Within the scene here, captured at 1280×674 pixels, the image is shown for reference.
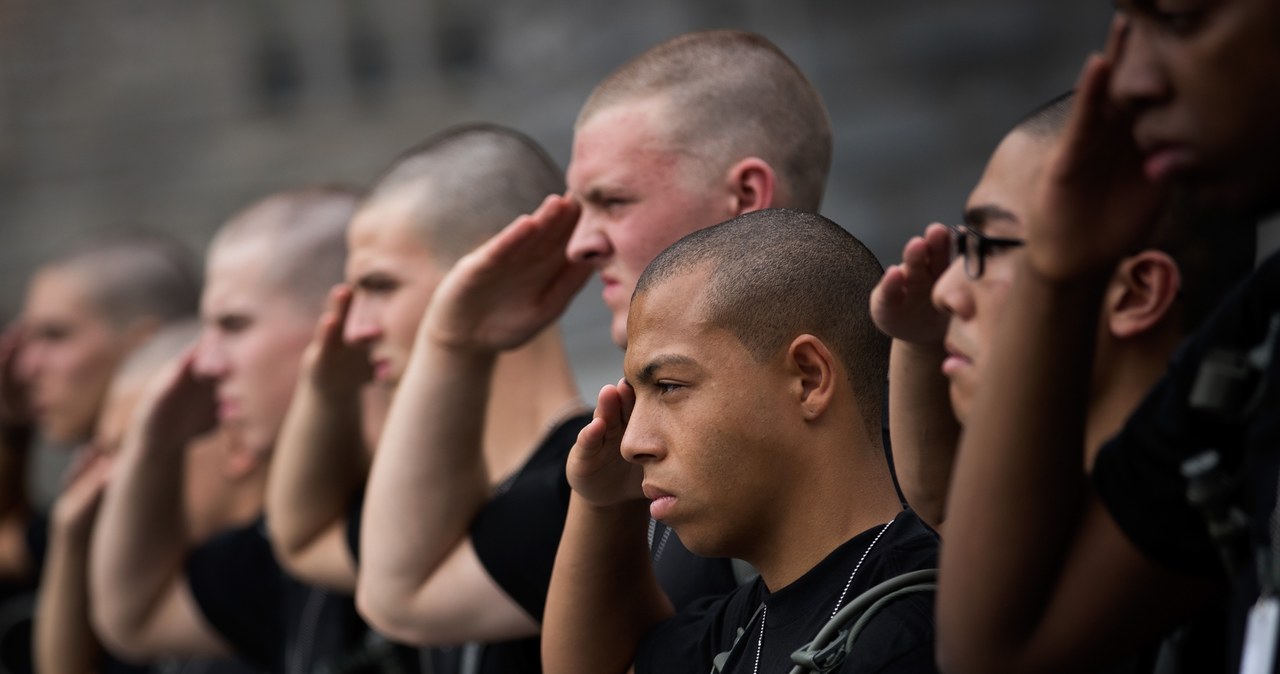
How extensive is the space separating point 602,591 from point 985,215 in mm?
762

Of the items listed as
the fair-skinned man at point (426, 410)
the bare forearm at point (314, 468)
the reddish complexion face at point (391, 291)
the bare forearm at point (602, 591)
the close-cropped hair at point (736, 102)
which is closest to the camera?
the bare forearm at point (602, 591)

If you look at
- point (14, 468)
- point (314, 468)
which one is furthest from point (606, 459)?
point (14, 468)

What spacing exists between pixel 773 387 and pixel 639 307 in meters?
0.24

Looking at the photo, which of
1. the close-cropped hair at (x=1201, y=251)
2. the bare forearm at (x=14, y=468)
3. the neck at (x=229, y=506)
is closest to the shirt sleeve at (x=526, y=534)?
the close-cropped hair at (x=1201, y=251)

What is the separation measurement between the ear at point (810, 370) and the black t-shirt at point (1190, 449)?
48 cm

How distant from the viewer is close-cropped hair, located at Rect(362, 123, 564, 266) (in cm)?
389

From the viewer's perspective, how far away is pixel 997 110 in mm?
9508

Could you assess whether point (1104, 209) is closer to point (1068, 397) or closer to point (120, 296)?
point (1068, 397)

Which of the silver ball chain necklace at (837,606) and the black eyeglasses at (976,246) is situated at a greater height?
the black eyeglasses at (976,246)

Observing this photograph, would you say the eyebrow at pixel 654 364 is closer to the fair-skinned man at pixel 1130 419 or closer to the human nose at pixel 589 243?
the fair-skinned man at pixel 1130 419

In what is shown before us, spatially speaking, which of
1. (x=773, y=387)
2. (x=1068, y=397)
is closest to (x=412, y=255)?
(x=773, y=387)

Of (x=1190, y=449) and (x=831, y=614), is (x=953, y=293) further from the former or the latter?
(x=1190, y=449)

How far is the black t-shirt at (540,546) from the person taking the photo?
118 inches

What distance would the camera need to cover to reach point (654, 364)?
245cm
